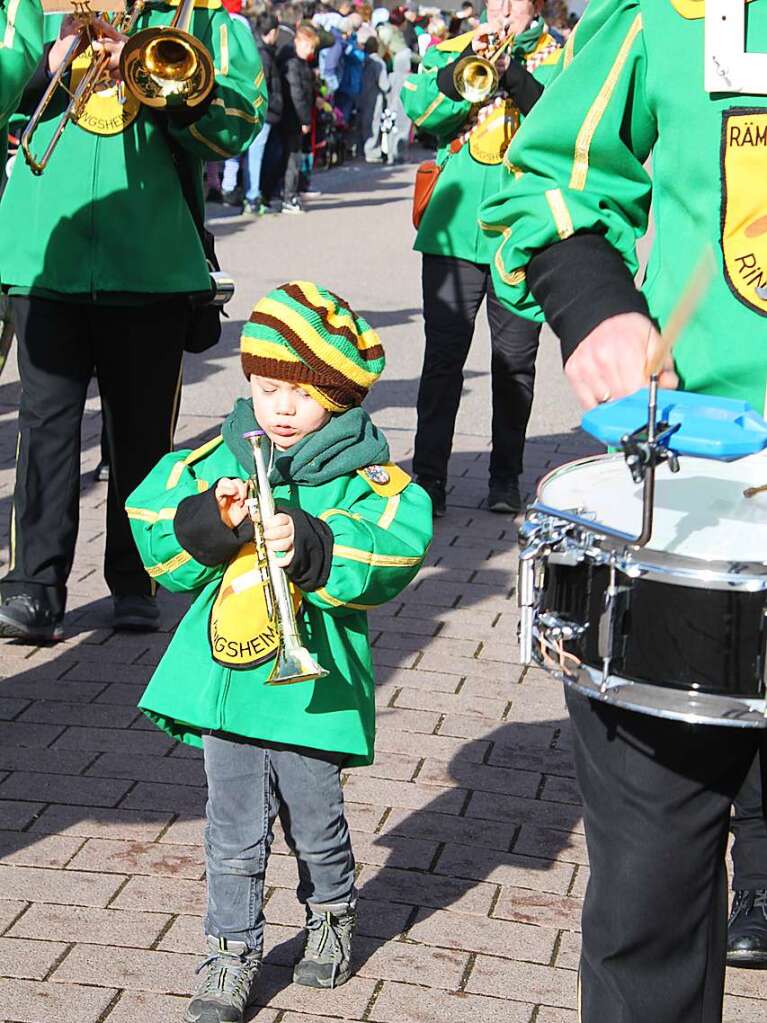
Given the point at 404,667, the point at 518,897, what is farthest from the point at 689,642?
the point at 404,667

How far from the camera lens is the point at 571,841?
3.91 metres

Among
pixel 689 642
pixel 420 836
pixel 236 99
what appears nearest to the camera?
pixel 689 642

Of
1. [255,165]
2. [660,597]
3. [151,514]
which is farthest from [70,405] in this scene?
[255,165]

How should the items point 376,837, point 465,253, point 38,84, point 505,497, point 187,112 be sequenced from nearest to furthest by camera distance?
point 376,837
point 187,112
point 38,84
point 465,253
point 505,497

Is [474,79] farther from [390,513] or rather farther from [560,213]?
[560,213]

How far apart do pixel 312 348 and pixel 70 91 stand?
6.76 ft

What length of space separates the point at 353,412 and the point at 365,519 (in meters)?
0.22

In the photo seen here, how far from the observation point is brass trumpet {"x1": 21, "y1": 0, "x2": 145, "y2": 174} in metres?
4.80

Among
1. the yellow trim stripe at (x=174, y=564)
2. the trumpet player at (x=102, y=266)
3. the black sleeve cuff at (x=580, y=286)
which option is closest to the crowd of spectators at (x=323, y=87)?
the trumpet player at (x=102, y=266)

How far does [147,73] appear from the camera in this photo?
15.5ft

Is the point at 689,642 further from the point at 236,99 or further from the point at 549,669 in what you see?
the point at 236,99

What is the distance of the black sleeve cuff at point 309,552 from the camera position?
2986 millimetres

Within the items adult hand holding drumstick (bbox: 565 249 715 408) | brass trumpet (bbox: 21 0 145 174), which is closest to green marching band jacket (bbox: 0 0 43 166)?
brass trumpet (bbox: 21 0 145 174)

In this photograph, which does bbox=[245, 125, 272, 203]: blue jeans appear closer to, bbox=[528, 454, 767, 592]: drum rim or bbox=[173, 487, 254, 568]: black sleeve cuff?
bbox=[173, 487, 254, 568]: black sleeve cuff
